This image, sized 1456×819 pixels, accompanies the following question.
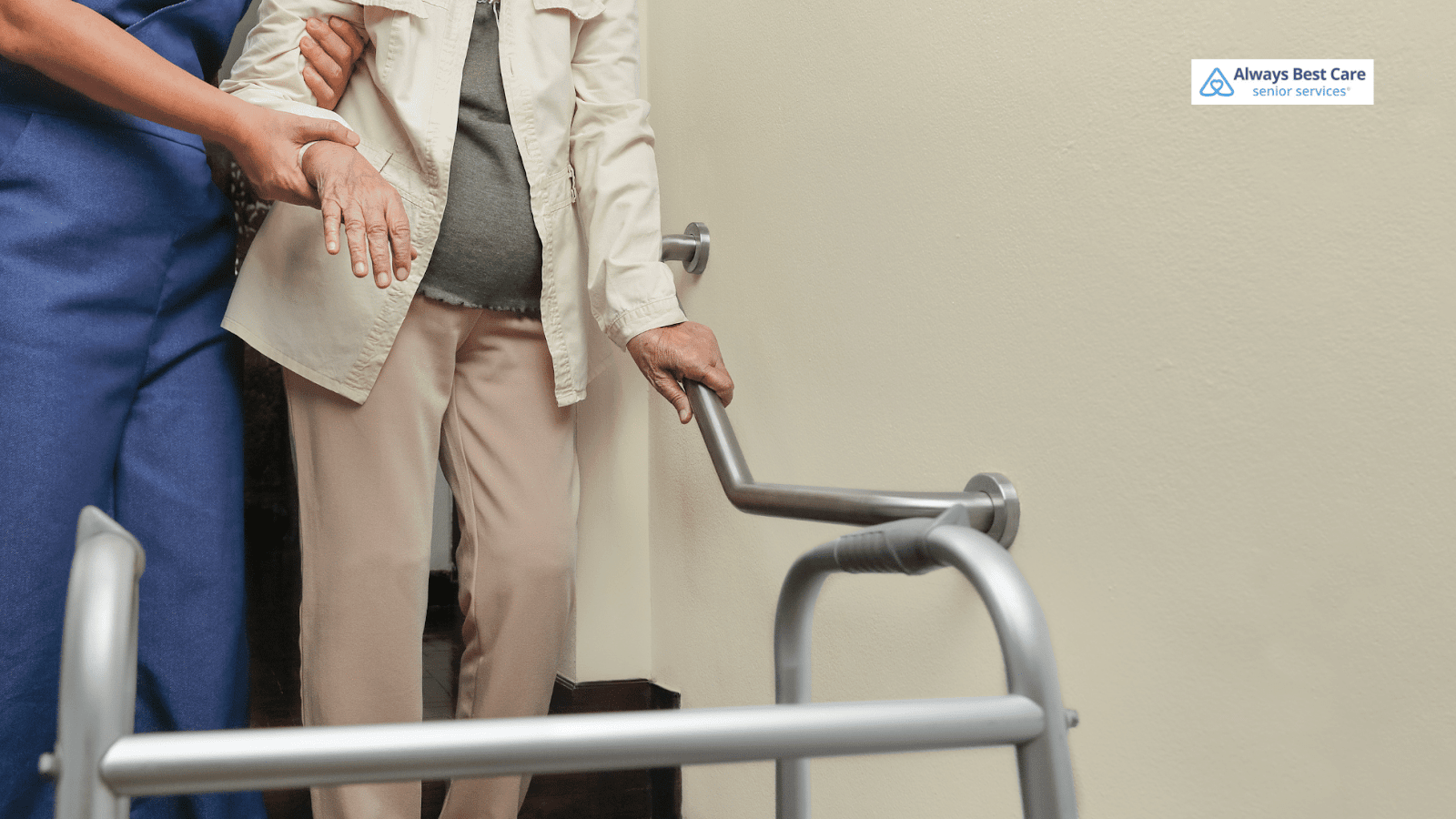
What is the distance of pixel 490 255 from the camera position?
1.09 m

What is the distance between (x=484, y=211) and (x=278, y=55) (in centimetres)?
25

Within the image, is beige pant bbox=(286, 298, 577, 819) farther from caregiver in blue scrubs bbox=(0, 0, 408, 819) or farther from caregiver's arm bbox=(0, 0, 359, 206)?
caregiver's arm bbox=(0, 0, 359, 206)

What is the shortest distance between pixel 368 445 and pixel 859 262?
0.55 meters

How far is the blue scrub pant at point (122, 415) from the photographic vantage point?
876 millimetres

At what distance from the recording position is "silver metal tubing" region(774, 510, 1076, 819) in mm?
385

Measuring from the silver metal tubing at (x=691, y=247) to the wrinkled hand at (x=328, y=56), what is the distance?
440 millimetres

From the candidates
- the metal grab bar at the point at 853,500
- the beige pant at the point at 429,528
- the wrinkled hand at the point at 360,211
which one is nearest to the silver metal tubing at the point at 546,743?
Result: the metal grab bar at the point at 853,500

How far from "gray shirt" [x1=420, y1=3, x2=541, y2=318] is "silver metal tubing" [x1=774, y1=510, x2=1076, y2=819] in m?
0.66

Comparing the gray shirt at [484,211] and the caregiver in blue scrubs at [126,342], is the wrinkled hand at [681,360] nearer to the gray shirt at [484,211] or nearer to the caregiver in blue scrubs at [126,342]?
the gray shirt at [484,211]

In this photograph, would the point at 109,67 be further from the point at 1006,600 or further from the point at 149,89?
the point at 1006,600

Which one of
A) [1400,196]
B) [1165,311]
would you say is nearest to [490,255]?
[1165,311]

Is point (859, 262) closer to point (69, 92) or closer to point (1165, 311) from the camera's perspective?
point (1165, 311)

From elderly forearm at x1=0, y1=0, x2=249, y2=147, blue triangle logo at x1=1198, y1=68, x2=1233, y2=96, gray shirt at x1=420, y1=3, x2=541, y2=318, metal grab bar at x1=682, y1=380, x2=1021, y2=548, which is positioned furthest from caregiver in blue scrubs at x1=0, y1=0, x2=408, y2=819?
blue triangle logo at x1=1198, y1=68, x2=1233, y2=96

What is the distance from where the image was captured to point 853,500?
715mm
